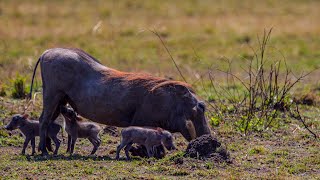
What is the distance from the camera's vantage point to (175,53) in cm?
2036

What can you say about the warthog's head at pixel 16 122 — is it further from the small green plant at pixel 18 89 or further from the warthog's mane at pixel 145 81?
the small green plant at pixel 18 89

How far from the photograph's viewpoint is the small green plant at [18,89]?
1377 centimetres

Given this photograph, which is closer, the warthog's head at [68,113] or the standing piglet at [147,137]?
the standing piglet at [147,137]

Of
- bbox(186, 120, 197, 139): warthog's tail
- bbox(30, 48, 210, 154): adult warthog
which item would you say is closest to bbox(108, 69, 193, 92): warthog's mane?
bbox(30, 48, 210, 154): adult warthog

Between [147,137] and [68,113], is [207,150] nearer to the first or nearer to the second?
[147,137]

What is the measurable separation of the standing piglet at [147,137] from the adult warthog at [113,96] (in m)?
0.45

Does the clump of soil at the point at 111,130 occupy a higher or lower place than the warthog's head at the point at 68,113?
lower

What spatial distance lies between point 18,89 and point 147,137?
15.0ft

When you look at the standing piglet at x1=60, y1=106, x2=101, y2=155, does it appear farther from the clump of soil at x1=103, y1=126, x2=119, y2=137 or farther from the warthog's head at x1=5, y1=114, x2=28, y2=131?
the clump of soil at x1=103, y1=126, x2=119, y2=137

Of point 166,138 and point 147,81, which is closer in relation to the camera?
point 166,138

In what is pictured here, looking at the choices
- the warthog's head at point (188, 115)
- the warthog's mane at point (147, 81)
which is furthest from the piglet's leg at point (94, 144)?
the warthog's head at point (188, 115)

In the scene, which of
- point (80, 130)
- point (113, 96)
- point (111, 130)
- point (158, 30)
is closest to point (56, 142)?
point (80, 130)

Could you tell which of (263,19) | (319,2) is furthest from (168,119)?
(319,2)

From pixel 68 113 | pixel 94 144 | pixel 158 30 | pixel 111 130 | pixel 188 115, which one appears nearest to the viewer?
pixel 188 115
